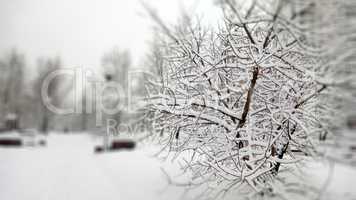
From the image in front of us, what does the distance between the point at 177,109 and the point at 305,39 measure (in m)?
1.76

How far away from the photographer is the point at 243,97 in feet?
11.6

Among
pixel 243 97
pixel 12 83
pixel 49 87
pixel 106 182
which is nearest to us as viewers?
pixel 243 97

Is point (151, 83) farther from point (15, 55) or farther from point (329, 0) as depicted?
point (15, 55)

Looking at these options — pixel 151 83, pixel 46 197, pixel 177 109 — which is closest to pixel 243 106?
pixel 177 109

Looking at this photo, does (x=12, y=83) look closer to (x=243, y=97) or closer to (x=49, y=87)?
(x=49, y=87)

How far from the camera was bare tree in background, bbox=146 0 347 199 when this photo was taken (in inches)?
126

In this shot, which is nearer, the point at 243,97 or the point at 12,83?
the point at 243,97

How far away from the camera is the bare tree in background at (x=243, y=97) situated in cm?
320

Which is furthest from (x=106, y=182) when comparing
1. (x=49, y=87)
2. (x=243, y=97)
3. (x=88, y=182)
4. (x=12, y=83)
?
(x=12, y=83)

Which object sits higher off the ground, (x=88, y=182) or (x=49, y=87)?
(x=49, y=87)

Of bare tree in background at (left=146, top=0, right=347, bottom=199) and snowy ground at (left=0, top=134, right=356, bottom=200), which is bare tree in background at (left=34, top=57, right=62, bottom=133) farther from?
Answer: bare tree in background at (left=146, top=0, right=347, bottom=199)

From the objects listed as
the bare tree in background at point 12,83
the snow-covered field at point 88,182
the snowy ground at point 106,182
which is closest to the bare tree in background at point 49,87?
the bare tree in background at point 12,83

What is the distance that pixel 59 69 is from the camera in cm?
2798

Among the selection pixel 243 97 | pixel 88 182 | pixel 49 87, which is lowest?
pixel 88 182
